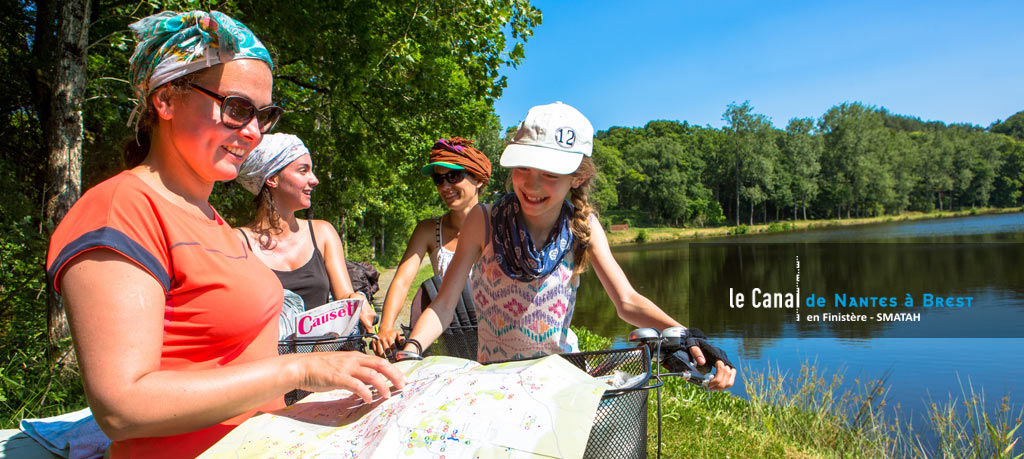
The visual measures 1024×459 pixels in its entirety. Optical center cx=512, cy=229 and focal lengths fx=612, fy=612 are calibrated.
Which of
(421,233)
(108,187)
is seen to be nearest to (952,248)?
(421,233)

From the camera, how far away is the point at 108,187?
135 cm

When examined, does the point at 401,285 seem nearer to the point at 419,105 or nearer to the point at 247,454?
the point at 247,454

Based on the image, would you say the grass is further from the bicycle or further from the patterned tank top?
the bicycle

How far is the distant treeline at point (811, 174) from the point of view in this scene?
76.6 metres

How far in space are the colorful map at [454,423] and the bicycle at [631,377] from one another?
124 millimetres

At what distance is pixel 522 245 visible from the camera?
2439 millimetres

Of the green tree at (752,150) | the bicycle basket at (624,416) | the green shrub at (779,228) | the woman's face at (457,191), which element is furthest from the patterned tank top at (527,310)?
the green tree at (752,150)

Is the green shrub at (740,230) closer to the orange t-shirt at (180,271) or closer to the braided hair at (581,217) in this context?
the braided hair at (581,217)

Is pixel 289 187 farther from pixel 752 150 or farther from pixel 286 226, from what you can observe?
pixel 752 150

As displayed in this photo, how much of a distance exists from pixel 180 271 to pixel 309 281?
200cm

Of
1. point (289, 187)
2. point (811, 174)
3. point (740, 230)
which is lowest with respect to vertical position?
point (740, 230)

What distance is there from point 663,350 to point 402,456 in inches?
38.4

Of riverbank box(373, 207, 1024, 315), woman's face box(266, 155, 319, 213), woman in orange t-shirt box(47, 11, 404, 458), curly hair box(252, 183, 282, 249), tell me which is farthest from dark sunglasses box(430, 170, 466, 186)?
riverbank box(373, 207, 1024, 315)

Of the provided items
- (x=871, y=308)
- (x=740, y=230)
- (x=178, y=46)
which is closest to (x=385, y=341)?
(x=178, y=46)
